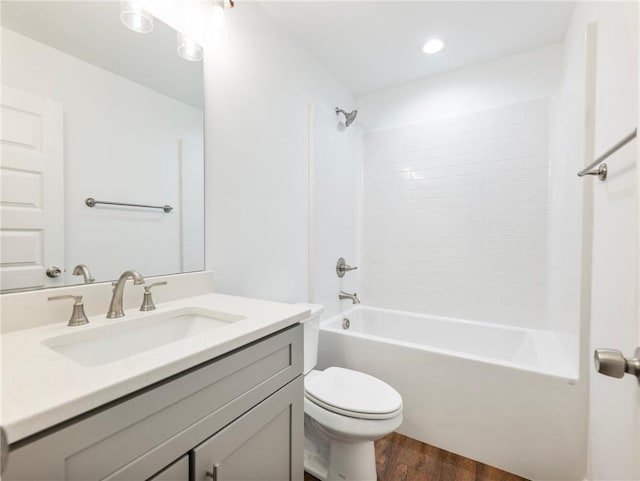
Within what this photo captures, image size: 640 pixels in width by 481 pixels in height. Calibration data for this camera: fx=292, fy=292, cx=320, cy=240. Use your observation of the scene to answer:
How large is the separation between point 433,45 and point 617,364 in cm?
211

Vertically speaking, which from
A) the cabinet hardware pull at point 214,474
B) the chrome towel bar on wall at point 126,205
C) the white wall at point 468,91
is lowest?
the cabinet hardware pull at point 214,474

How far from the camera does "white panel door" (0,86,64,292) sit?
79 cm

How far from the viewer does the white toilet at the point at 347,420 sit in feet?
4.00

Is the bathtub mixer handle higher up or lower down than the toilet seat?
higher up

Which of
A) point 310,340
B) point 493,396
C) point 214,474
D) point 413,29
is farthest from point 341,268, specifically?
point 214,474

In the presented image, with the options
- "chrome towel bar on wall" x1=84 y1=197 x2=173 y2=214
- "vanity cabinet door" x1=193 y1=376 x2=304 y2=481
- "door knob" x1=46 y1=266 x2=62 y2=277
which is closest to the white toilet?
"vanity cabinet door" x1=193 y1=376 x2=304 y2=481

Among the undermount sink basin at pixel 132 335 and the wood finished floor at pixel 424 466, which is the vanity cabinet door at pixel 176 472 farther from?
the wood finished floor at pixel 424 466

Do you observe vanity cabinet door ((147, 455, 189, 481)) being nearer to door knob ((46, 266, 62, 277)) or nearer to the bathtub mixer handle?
door knob ((46, 266, 62, 277))

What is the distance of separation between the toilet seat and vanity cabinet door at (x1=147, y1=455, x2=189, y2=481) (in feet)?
2.50

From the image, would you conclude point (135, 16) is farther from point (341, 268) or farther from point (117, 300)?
point (341, 268)

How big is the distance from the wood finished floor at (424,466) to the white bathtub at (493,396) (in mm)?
41

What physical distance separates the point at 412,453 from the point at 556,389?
0.79m

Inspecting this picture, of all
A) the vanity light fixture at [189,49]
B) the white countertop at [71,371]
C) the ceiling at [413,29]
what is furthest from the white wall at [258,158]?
the white countertop at [71,371]

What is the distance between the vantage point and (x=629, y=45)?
0.87 m
